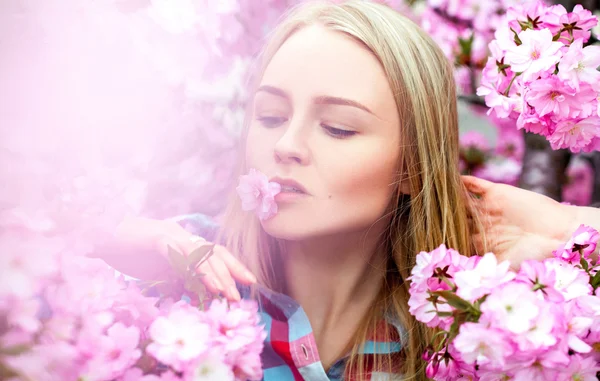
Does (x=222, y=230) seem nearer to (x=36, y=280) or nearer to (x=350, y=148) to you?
(x=350, y=148)

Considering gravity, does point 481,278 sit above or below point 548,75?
below

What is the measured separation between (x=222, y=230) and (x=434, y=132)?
0.38 metres

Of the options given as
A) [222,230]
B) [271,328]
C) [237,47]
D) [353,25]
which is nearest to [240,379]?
[271,328]

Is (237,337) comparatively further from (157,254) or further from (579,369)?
(579,369)

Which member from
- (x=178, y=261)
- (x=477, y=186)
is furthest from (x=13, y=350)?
(x=477, y=186)

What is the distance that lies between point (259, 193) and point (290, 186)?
45mm

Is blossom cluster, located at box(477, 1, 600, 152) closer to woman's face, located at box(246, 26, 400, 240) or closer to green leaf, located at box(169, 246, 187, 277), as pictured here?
woman's face, located at box(246, 26, 400, 240)

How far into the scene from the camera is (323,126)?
970 mm

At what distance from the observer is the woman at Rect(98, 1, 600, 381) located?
96 cm

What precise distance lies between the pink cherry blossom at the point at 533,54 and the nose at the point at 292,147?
36 centimetres

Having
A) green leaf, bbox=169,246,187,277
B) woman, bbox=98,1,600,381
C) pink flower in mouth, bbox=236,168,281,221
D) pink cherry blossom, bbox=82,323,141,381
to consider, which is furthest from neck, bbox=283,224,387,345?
pink cherry blossom, bbox=82,323,141,381

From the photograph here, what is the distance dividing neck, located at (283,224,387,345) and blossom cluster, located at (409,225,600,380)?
0.21 meters

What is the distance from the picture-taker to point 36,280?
29.9 inches

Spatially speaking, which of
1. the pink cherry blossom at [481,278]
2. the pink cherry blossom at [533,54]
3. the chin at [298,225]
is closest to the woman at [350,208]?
the chin at [298,225]
